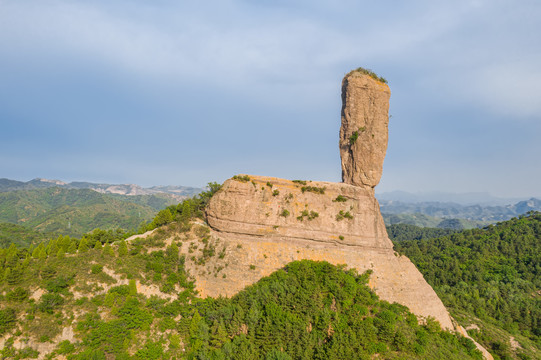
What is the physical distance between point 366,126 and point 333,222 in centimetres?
1332

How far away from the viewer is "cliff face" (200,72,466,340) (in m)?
30.5

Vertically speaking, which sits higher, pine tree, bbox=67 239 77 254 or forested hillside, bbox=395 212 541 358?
pine tree, bbox=67 239 77 254

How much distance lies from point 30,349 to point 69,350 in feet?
9.25

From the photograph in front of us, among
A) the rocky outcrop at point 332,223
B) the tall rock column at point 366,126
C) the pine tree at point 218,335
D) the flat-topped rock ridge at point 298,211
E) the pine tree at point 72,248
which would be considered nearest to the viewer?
the pine tree at point 218,335

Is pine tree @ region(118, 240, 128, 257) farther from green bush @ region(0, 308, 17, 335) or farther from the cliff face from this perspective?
green bush @ region(0, 308, 17, 335)

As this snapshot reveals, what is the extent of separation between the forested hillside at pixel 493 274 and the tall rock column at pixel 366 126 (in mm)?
26238

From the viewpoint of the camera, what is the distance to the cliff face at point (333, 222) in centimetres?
3052

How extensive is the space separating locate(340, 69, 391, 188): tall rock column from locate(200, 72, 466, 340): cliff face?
0.41ft

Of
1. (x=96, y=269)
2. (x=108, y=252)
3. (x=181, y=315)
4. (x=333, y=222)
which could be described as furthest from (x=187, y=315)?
(x=333, y=222)

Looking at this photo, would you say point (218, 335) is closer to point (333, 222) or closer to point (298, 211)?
point (298, 211)

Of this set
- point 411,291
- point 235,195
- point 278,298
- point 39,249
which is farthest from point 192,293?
point 411,291

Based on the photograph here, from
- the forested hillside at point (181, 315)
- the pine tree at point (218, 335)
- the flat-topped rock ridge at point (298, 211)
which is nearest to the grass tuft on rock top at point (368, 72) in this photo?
the flat-topped rock ridge at point (298, 211)

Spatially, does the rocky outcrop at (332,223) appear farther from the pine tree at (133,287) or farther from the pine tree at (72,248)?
the pine tree at (72,248)

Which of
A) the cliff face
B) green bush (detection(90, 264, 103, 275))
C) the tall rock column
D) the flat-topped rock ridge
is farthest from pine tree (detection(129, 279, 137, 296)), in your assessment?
the tall rock column
